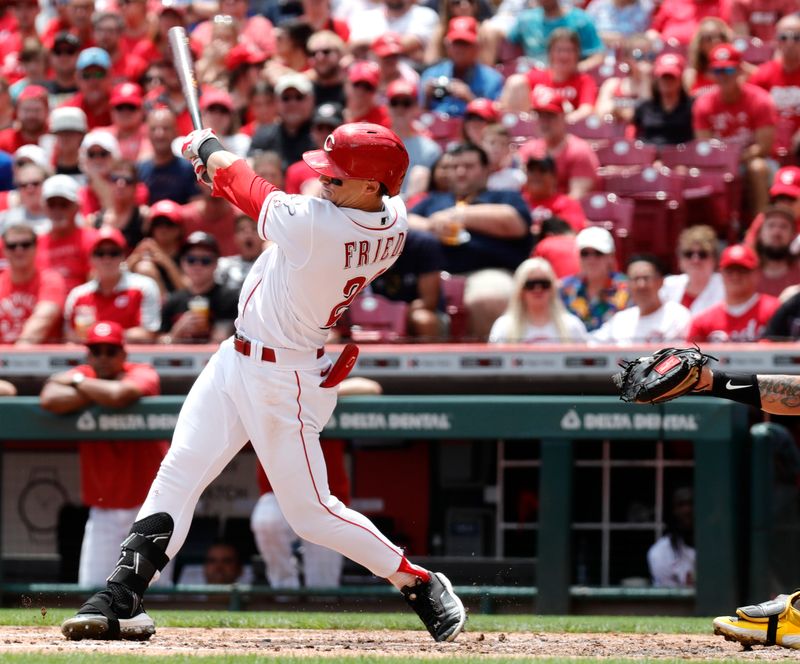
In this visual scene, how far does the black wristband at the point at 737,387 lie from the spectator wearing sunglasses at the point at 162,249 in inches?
192

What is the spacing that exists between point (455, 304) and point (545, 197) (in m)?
1.18

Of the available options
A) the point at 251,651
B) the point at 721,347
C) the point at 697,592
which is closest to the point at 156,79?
the point at 721,347

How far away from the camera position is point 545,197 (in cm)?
913

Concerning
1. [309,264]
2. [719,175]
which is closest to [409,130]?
[719,175]

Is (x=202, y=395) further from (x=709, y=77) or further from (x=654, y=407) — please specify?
(x=709, y=77)

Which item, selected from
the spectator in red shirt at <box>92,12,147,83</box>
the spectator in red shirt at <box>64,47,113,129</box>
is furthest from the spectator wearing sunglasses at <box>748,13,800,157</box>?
the spectator in red shirt at <box>92,12,147,83</box>

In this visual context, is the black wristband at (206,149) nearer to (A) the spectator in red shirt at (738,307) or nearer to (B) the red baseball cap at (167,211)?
(A) the spectator in red shirt at (738,307)

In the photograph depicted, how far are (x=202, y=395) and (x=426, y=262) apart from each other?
134 inches

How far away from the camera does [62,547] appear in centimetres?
774

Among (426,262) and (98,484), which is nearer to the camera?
(98,484)

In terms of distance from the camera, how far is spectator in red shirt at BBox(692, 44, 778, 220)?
9.45 meters

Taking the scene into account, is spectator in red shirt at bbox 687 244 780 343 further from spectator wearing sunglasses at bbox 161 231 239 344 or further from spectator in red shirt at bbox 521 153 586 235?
spectator wearing sunglasses at bbox 161 231 239 344

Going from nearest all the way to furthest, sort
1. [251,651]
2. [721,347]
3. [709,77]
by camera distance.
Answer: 1. [251,651]
2. [721,347]
3. [709,77]

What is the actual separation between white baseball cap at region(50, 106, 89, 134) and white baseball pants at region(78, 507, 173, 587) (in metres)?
3.77
